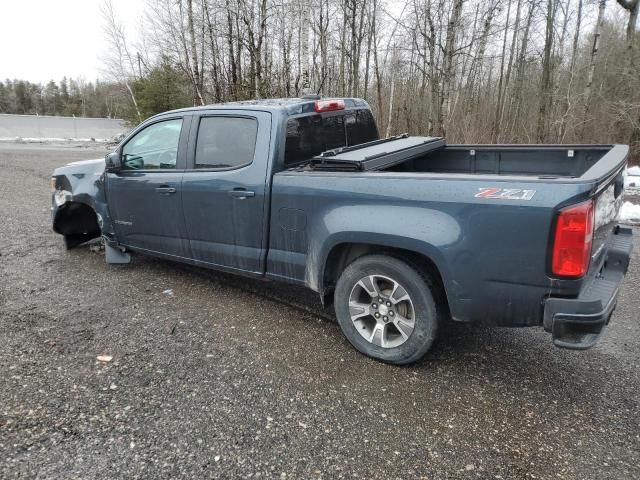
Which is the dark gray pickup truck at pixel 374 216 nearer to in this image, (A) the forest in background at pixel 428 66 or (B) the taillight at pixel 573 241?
(B) the taillight at pixel 573 241

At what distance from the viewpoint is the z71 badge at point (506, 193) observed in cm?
246

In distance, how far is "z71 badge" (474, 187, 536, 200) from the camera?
2465 mm

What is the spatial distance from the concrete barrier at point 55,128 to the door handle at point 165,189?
32.1 metres

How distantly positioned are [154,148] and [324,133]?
1.79 m

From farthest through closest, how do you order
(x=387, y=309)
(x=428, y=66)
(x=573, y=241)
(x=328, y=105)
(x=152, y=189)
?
(x=428, y=66), (x=152, y=189), (x=328, y=105), (x=387, y=309), (x=573, y=241)

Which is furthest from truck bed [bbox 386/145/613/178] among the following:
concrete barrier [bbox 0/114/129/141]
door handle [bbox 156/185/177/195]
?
concrete barrier [bbox 0/114/129/141]

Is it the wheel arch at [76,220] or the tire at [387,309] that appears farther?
the wheel arch at [76,220]

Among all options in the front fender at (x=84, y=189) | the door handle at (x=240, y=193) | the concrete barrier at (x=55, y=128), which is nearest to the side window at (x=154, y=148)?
the front fender at (x=84, y=189)

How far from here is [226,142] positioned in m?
3.94

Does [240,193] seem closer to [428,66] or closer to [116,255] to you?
[116,255]

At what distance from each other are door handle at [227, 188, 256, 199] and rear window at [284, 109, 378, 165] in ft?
1.29

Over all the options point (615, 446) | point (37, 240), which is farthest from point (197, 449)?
point (37, 240)

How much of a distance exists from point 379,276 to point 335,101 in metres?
A: 1.86

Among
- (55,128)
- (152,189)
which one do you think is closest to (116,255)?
(152,189)
